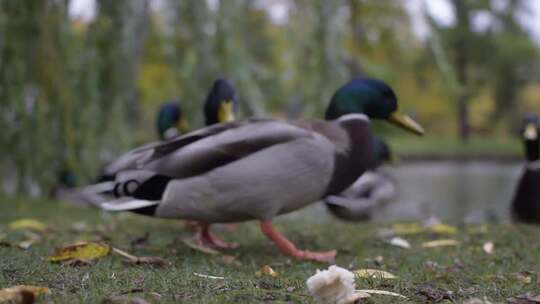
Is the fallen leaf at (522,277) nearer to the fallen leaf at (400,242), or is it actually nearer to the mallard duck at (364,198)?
the fallen leaf at (400,242)

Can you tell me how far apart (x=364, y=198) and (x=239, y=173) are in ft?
13.2

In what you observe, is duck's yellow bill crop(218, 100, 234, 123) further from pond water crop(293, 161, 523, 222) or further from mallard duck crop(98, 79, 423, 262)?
pond water crop(293, 161, 523, 222)

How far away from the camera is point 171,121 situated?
5523 millimetres

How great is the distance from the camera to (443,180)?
13594mm

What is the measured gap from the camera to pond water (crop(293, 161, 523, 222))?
24.0 feet

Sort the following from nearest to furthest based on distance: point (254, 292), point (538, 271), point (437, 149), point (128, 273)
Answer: point (254, 292) < point (128, 273) < point (538, 271) < point (437, 149)

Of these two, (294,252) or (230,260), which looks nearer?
(230,260)

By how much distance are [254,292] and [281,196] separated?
1053mm

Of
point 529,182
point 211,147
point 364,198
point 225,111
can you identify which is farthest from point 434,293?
point 364,198

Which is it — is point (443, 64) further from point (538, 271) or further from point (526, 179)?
point (538, 271)

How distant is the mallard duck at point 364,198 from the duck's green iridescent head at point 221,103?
2.14 m

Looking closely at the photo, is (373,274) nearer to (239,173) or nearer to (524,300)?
(524,300)

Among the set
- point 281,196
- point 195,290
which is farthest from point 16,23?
point 195,290

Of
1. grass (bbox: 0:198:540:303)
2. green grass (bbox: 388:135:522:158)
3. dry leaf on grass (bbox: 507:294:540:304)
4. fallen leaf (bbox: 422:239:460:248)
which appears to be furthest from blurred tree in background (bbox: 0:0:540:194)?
green grass (bbox: 388:135:522:158)
